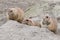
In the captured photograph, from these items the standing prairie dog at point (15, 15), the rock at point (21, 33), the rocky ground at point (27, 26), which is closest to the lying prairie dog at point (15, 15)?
the standing prairie dog at point (15, 15)

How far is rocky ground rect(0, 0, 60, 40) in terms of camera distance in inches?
223

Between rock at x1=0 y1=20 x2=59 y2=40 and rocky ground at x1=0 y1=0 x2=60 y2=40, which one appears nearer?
rock at x1=0 y1=20 x2=59 y2=40

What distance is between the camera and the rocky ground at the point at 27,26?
565 cm

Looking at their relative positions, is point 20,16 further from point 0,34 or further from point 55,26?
point 0,34

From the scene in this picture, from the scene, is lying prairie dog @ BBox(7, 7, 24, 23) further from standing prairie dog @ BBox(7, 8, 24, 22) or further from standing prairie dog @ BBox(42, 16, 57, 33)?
standing prairie dog @ BBox(42, 16, 57, 33)

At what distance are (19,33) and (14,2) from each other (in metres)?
5.14

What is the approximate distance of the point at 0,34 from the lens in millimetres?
5633

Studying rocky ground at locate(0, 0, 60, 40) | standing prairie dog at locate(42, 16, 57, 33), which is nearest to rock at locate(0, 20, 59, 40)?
rocky ground at locate(0, 0, 60, 40)

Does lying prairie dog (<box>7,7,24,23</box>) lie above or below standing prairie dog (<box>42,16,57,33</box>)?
above

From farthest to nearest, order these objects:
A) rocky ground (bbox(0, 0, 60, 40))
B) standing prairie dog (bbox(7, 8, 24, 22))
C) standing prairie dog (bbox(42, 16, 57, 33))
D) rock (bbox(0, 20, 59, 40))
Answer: standing prairie dog (bbox(7, 8, 24, 22))
standing prairie dog (bbox(42, 16, 57, 33))
rocky ground (bbox(0, 0, 60, 40))
rock (bbox(0, 20, 59, 40))

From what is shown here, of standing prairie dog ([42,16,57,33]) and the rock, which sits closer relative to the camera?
the rock

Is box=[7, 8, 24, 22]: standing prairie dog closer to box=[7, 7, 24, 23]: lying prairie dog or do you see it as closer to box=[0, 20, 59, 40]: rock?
box=[7, 7, 24, 23]: lying prairie dog

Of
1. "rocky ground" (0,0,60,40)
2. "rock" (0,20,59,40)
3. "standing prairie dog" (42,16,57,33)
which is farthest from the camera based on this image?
"standing prairie dog" (42,16,57,33)

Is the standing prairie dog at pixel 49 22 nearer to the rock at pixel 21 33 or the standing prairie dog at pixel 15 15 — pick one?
the rock at pixel 21 33
